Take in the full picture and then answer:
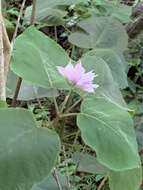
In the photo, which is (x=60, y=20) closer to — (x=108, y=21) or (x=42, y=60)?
(x=108, y=21)

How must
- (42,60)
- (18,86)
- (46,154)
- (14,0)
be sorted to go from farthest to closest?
(14,0), (18,86), (42,60), (46,154)

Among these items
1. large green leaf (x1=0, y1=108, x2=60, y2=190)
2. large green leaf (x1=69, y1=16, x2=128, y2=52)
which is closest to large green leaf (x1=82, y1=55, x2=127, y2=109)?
large green leaf (x1=0, y1=108, x2=60, y2=190)

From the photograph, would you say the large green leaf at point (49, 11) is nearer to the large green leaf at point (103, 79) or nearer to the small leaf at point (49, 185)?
the large green leaf at point (103, 79)

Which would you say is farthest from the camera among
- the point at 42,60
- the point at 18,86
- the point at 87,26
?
the point at 87,26

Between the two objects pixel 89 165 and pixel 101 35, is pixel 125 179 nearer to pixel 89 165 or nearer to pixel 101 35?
pixel 89 165

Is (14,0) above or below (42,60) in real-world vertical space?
below

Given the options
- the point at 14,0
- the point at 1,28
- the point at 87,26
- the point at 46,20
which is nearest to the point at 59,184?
the point at 1,28

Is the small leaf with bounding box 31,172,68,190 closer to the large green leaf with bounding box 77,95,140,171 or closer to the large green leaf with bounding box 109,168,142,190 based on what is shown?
the large green leaf with bounding box 109,168,142,190
